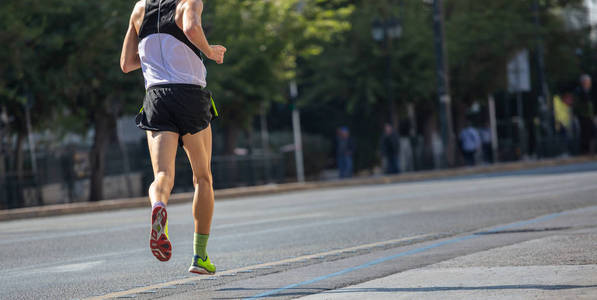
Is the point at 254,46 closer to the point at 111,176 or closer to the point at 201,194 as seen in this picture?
the point at 111,176

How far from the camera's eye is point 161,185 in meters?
6.10

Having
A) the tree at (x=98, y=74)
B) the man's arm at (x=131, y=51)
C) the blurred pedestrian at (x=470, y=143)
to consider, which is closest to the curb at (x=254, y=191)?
the blurred pedestrian at (x=470, y=143)

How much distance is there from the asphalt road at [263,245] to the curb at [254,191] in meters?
5.03

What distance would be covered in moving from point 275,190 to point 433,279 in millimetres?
19043

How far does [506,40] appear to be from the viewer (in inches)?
1464

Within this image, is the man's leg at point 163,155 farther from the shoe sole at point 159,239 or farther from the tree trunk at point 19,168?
the tree trunk at point 19,168

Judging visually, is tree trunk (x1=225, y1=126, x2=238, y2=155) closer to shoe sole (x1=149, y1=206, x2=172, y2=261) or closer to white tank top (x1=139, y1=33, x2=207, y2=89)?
white tank top (x1=139, y1=33, x2=207, y2=89)

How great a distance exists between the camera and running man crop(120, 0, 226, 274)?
247 inches

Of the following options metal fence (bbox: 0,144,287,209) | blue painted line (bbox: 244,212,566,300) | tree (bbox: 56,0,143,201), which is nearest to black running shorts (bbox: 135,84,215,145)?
blue painted line (bbox: 244,212,566,300)

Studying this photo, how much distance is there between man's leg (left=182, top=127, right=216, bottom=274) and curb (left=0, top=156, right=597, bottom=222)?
1280 cm

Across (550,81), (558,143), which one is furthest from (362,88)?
(550,81)

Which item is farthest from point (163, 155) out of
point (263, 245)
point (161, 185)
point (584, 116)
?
point (584, 116)

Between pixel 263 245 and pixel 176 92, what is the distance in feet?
10.3

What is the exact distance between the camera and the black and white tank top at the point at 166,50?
6406mm
